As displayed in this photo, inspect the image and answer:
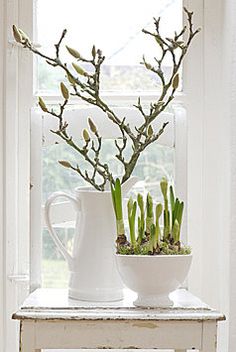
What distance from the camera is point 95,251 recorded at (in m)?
1.47

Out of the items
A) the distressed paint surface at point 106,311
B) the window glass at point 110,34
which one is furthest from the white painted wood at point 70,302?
the window glass at point 110,34

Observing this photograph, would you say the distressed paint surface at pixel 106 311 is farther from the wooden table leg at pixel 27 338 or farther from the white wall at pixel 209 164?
the white wall at pixel 209 164

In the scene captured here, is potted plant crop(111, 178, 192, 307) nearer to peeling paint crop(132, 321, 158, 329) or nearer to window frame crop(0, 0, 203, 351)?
peeling paint crop(132, 321, 158, 329)

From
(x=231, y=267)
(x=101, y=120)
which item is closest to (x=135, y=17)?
(x=101, y=120)

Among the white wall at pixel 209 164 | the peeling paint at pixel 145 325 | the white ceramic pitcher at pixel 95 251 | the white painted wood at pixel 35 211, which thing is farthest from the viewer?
the white wall at pixel 209 164

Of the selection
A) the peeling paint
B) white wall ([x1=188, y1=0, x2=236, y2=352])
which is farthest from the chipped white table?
white wall ([x1=188, y1=0, x2=236, y2=352])

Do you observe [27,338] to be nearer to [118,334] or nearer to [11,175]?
[118,334]

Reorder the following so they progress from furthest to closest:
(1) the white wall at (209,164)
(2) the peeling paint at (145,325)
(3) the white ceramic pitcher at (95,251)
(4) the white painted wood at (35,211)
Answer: (1) the white wall at (209,164) → (4) the white painted wood at (35,211) → (3) the white ceramic pitcher at (95,251) → (2) the peeling paint at (145,325)

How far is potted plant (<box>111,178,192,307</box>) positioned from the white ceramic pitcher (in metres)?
0.07

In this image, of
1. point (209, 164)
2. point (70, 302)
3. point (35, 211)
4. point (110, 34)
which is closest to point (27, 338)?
point (70, 302)

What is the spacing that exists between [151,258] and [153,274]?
0.10ft

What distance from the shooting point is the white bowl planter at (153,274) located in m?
1.36

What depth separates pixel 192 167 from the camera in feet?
5.99

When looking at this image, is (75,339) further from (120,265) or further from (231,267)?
(231,267)
